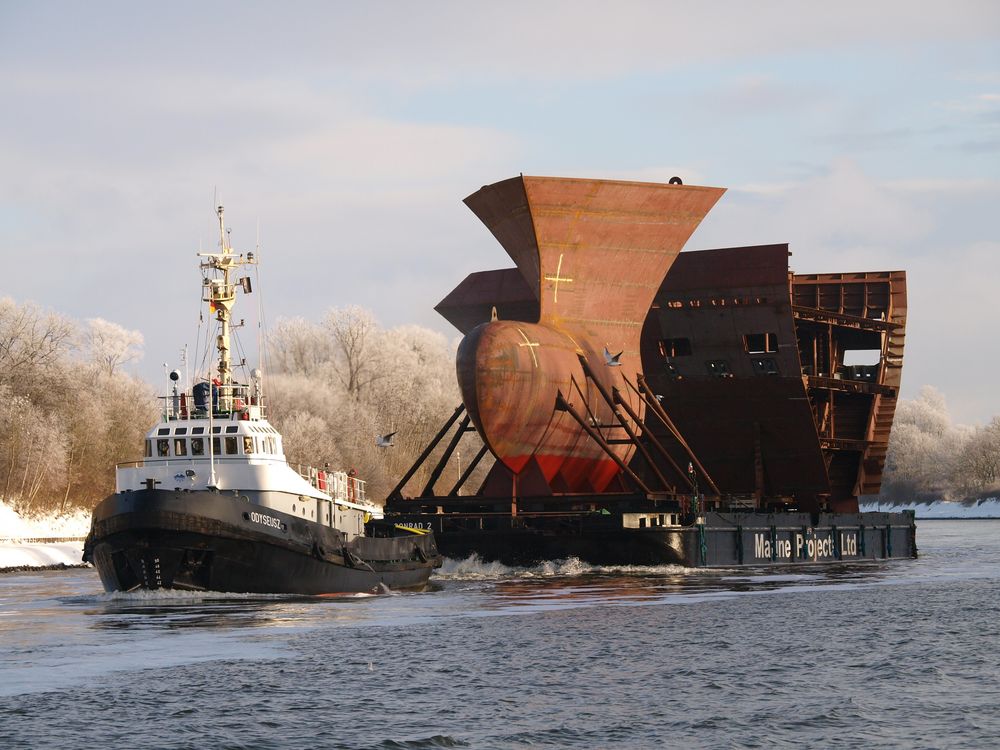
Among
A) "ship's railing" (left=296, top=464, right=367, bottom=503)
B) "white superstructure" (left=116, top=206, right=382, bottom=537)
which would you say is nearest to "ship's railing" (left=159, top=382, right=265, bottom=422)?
"white superstructure" (left=116, top=206, right=382, bottom=537)

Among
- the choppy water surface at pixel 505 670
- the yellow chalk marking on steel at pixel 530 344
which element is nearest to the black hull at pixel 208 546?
the choppy water surface at pixel 505 670

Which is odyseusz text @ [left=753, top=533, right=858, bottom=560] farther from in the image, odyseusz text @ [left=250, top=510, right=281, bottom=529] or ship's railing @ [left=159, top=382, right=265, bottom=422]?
odyseusz text @ [left=250, top=510, right=281, bottom=529]

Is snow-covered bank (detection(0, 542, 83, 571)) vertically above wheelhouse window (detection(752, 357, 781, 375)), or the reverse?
wheelhouse window (detection(752, 357, 781, 375))

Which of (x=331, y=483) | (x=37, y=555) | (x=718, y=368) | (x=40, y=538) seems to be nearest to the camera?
(x=331, y=483)

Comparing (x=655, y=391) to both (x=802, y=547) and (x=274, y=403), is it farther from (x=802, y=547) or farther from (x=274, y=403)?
(x=274, y=403)

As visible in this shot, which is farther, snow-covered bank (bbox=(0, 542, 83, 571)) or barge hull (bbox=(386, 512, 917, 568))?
snow-covered bank (bbox=(0, 542, 83, 571))

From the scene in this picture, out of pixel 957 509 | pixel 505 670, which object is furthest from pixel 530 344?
pixel 957 509

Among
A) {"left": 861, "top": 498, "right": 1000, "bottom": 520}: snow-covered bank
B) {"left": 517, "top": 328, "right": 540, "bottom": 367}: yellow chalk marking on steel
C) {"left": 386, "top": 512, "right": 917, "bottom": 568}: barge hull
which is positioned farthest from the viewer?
{"left": 861, "top": 498, "right": 1000, "bottom": 520}: snow-covered bank

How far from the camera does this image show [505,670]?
24656 millimetres

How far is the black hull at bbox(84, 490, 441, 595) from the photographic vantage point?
34219mm

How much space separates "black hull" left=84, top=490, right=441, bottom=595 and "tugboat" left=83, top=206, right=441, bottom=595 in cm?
2

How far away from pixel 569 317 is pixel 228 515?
21269mm

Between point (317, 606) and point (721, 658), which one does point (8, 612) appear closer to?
point (317, 606)

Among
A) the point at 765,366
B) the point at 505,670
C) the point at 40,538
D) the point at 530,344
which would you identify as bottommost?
the point at 505,670
